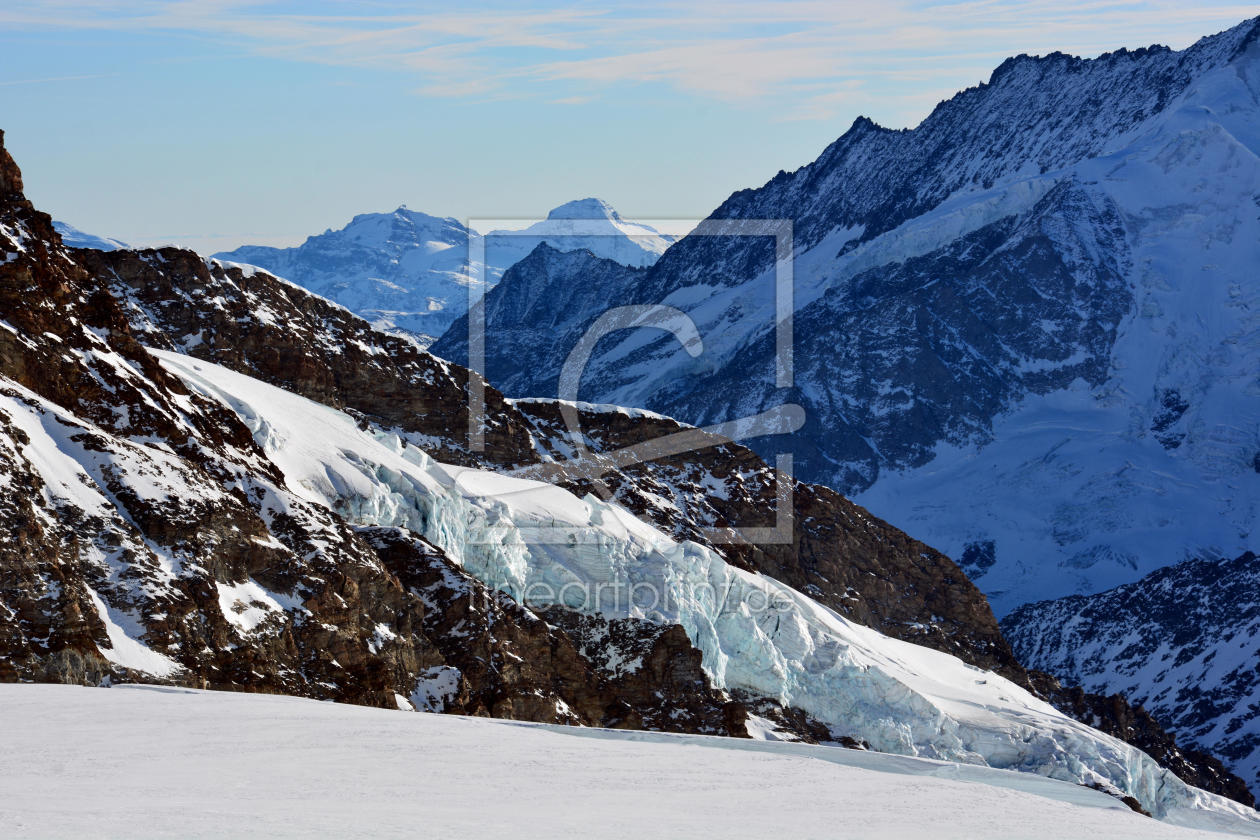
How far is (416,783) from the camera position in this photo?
53531mm


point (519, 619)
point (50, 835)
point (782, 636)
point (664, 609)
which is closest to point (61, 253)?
point (519, 619)

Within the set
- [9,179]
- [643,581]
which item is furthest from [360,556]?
[643,581]

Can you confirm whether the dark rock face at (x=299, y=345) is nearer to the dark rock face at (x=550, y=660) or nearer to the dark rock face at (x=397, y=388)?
the dark rock face at (x=397, y=388)

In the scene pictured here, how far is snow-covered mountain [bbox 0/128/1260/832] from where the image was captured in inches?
3328

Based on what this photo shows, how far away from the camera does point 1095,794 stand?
7344 cm

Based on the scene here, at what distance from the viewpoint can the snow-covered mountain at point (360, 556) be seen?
8454 cm

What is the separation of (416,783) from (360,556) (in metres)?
55.7

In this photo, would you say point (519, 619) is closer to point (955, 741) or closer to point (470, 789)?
point (955, 741)

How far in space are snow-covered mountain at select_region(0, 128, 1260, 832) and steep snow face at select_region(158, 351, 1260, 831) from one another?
256 millimetres

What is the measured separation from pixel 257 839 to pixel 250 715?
21.0m

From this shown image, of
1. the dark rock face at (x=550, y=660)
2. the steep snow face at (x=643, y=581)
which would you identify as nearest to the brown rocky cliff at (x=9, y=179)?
the steep snow face at (x=643, y=581)

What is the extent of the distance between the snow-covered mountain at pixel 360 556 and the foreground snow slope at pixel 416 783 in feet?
55.4

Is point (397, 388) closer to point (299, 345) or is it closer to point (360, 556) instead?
point (299, 345)

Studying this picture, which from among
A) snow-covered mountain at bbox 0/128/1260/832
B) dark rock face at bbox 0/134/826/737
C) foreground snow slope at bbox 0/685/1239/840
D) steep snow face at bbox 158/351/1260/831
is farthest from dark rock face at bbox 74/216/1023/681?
foreground snow slope at bbox 0/685/1239/840
